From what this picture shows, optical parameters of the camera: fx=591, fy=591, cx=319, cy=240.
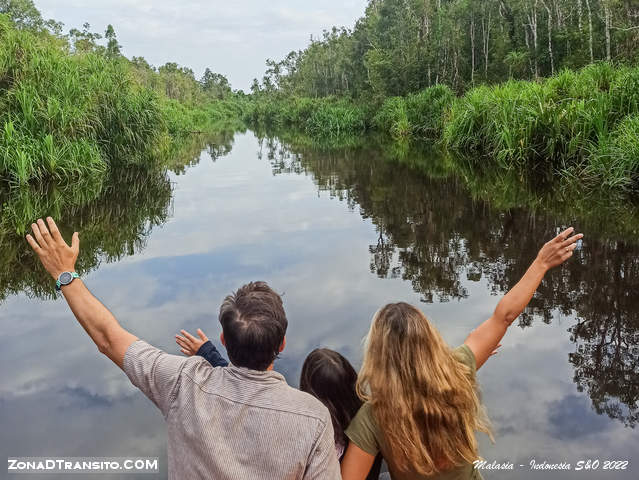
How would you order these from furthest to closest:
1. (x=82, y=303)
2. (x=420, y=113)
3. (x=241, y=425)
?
(x=420, y=113)
(x=82, y=303)
(x=241, y=425)

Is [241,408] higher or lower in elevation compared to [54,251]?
lower

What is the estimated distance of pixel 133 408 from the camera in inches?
136

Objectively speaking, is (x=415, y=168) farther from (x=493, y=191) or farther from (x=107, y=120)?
(x=107, y=120)

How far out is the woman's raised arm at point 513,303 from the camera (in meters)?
2.23

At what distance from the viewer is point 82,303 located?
72.7 inches

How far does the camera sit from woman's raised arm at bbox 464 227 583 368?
2232 mm

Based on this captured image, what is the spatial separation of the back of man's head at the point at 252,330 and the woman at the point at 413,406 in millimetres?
402

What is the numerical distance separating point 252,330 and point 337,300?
11.4 ft

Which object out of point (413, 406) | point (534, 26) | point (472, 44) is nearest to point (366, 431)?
point (413, 406)

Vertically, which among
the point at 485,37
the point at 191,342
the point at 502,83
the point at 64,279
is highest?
the point at 485,37

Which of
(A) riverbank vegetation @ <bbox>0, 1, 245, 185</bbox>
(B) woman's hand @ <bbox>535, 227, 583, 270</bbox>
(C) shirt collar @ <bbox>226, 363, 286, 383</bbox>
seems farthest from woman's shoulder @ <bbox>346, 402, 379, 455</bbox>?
(A) riverbank vegetation @ <bbox>0, 1, 245, 185</bbox>

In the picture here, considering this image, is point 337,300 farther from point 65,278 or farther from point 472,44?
point 472,44

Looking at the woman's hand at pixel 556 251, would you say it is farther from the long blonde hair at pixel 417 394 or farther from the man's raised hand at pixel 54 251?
the man's raised hand at pixel 54 251

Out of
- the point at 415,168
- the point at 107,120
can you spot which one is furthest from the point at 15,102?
the point at 415,168
